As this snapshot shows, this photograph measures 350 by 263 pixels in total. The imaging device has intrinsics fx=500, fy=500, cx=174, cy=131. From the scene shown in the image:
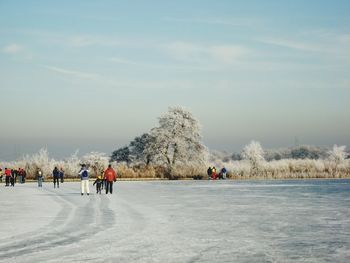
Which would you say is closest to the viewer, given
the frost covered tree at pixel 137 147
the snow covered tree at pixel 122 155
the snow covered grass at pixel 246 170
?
the snow covered grass at pixel 246 170

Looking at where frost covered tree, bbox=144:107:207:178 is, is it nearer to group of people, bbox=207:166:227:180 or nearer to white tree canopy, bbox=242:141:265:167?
white tree canopy, bbox=242:141:265:167

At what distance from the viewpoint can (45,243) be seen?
9953 millimetres

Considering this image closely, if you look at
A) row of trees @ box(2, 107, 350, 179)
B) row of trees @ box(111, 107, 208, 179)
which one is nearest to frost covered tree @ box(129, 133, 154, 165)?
row of trees @ box(2, 107, 350, 179)

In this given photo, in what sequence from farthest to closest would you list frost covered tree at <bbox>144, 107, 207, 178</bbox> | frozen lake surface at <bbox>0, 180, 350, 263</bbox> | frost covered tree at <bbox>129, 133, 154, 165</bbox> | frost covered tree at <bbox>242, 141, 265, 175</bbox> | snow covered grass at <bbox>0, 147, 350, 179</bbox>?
frost covered tree at <bbox>129, 133, 154, 165</bbox> → frost covered tree at <bbox>144, 107, 207, 178</bbox> → frost covered tree at <bbox>242, 141, 265, 175</bbox> → snow covered grass at <bbox>0, 147, 350, 179</bbox> → frozen lake surface at <bbox>0, 180, 350, 263</bbox>

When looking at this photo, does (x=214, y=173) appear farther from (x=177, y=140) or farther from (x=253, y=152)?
(x=177, y=140)

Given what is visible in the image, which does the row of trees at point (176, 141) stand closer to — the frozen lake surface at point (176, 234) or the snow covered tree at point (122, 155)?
the snow covered tree at point (122, 155)

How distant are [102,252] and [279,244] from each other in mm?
3422

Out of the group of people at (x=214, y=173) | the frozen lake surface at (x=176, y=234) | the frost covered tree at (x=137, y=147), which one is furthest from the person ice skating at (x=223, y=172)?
the frost covered tree at (x=137, y=147)

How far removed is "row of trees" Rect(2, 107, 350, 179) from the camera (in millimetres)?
49188

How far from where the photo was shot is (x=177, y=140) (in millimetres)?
72188

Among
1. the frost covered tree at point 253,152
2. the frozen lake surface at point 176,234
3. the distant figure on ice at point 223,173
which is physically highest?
the frost covered tree at point 253,152

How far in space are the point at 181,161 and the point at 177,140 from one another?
3130 mm

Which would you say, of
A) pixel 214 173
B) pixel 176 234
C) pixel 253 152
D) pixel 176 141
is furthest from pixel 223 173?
pixel 176 234

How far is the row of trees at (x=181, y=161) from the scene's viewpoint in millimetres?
49188
